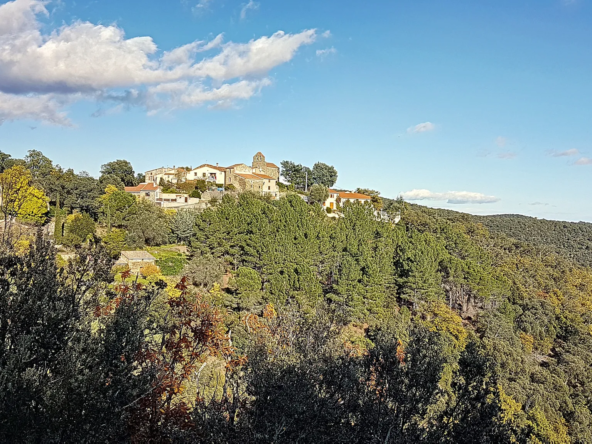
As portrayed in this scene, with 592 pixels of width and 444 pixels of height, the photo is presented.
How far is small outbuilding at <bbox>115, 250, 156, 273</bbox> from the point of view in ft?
128

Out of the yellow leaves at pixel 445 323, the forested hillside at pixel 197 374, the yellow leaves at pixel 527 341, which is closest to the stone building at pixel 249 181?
the yellow leaves at pixel 445 323

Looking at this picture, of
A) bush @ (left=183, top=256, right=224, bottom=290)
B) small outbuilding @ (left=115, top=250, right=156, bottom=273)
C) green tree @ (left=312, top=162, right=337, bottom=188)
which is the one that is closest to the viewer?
bush @ (left=183, top=256, right=224, bottom=290)

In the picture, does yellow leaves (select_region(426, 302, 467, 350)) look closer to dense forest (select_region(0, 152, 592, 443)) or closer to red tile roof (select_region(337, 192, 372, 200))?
dense forest (select_region(0, 152, 592, 443))

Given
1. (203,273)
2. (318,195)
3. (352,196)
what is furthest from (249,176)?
(203,273)

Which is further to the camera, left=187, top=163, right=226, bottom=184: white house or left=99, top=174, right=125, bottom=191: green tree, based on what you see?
left=187, top=163, right=226, bottom=184: white house

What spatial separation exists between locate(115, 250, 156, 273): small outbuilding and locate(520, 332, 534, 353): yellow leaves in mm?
48946

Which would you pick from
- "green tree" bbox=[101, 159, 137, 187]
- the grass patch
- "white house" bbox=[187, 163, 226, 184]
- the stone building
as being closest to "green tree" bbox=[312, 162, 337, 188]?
the stone building

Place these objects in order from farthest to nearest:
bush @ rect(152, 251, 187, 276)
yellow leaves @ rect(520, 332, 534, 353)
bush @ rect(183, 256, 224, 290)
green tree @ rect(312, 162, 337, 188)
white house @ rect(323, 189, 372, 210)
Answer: green tree @ rect(312, 162, 337, 188) → white house @ rect(323, 189, 372, 210) → yellow leaves @ rect(520, 332, 534, 353) → bush @ rect(152, 251, 187, 276) → bush @ rect(183, 256, 224, 290)

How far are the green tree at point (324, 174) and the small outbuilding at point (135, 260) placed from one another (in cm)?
6101

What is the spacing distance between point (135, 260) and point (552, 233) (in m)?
152

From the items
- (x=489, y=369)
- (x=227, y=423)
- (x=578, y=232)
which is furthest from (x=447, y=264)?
(x=578, y=232)

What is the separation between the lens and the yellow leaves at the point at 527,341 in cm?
5066

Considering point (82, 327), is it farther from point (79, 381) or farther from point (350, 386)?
point (350, 386)

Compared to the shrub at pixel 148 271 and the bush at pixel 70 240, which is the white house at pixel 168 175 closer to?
the bush at pixel 70 240
